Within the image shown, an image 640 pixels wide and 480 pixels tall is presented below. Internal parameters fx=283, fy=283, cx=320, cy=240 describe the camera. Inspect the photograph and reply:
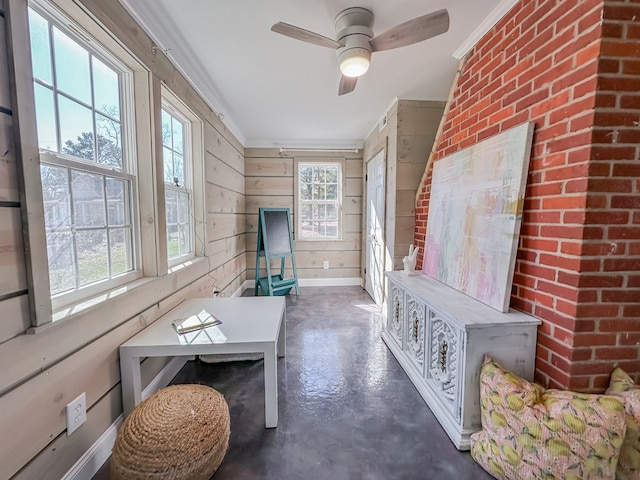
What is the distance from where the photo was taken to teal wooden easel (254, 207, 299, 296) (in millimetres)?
3852

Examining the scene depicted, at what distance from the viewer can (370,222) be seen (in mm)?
4023

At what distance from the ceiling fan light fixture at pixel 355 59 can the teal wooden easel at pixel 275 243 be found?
244cm

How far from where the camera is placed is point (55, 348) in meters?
1.05

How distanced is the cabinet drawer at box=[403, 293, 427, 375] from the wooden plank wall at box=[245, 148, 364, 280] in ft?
8.09

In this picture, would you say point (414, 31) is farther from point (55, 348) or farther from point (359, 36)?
point (55, 348)

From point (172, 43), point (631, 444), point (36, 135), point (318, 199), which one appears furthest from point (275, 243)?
point (631, 444)

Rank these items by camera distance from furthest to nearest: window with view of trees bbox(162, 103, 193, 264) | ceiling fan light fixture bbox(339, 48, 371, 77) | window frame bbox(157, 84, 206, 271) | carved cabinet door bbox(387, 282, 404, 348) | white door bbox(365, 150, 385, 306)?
white door bbox(365, 150, 385, 306) < window frame bbox(157, 84, 206, 271) < carved cabinet door bbox(387, 282, 404, 348) < window with view of trees bbox(162, 103, 193, 264) < ceiling fan light fixture bbox(339, 48, 371, 77)

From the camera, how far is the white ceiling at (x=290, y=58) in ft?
5.26

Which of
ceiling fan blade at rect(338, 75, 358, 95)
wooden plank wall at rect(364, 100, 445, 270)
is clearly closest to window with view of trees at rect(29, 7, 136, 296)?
ceiling fan blade at rect(338, 75, 358, 95)

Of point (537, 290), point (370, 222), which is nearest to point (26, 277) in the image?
point (537, 290)

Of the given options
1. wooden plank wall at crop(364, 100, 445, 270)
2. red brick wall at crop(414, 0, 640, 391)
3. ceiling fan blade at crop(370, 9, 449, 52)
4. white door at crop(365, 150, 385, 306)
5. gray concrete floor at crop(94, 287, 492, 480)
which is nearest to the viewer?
red brick wall at crop(414, 0, 640, 391)

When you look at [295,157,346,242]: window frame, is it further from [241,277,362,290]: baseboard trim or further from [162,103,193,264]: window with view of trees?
[162,103,193,264]: window with view of trees

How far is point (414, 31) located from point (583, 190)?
3.74 feet

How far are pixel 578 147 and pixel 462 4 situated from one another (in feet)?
3.52
